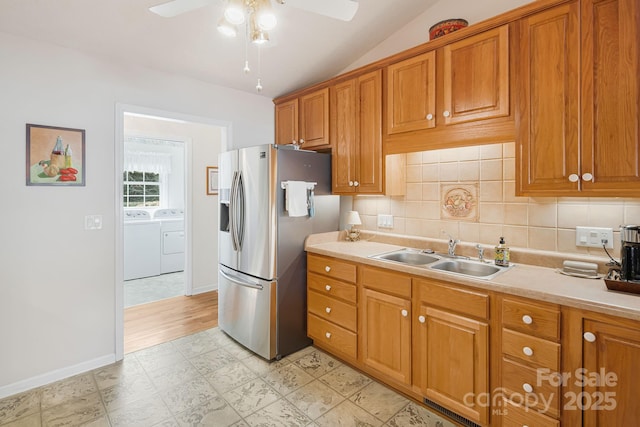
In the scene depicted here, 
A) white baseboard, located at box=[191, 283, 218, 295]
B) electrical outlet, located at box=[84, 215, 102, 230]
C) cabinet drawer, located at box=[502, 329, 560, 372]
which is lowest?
white baseboard, located at box=[191, 283, 218, 295]

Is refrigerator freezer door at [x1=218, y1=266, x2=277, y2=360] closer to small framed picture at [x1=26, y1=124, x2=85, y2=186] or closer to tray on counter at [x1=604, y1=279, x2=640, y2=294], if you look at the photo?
small framed picture at [x1=26, y1=124, x2=85, y2=186]

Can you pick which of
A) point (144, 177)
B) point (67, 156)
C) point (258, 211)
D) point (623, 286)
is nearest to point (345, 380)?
point (258, 211)

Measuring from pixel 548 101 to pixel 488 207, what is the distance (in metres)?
0.78

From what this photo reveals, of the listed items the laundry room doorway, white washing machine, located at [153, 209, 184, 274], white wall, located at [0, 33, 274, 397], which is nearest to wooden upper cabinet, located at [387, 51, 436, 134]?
the laundry room doorway

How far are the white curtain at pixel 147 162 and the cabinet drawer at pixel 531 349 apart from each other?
5.99 metres

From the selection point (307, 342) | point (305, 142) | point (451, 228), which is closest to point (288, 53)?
point (305, 142)

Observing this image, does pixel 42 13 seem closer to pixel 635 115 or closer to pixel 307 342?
pixel 307 342

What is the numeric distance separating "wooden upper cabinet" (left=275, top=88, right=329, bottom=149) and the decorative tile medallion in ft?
3.74

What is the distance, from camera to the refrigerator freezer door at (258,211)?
2.50 m

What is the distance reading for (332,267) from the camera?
2.46m

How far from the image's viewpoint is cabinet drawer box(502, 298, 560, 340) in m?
1.42

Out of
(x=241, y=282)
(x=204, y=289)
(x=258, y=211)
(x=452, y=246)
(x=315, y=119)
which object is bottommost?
(x=204, y=289)

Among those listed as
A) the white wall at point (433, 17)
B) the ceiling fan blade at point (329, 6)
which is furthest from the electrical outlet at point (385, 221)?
the ceiling fan blade at point (329, 6)

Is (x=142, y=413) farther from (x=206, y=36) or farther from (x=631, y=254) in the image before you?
(x=631, y=254)
